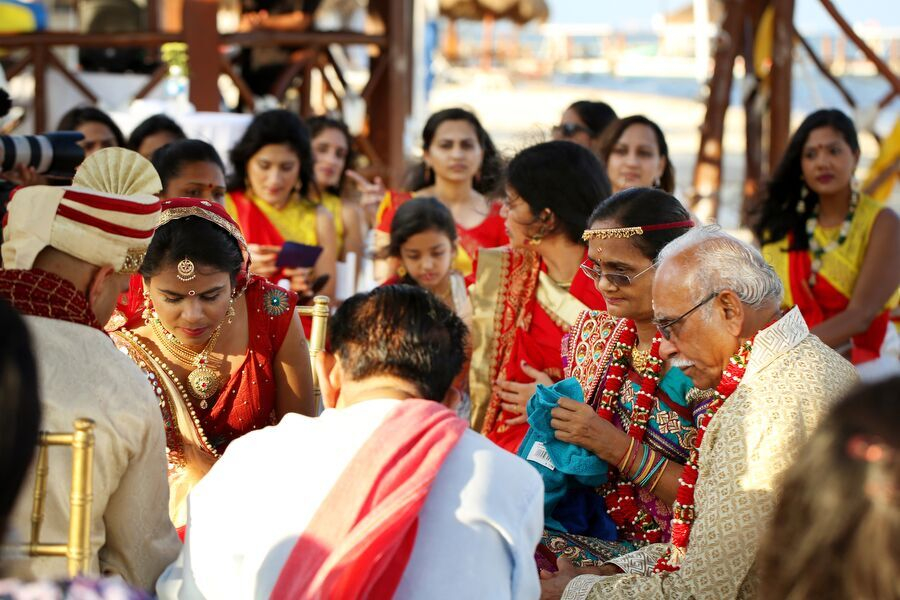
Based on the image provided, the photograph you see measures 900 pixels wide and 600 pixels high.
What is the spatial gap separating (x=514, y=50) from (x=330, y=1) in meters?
29.5

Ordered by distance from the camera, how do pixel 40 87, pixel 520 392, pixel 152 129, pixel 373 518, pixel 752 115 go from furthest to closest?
Result: pixel 752 115
pixel 40 87
pixel 152 129
pixel 520 392
pixel 373 518

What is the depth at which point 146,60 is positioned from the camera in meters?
10.0

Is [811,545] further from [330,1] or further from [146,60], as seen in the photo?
[330,1]

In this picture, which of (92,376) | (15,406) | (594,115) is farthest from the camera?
(594,115)

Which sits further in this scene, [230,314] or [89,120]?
[89,120]

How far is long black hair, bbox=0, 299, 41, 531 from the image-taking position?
5.00 feet

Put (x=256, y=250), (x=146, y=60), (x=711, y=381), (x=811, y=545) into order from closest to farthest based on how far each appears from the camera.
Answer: (x=811, y=545) → (x=711, y=381) → (x=256, y=250) → (x=146, y=60)

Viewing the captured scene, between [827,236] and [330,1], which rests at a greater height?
[330,1]

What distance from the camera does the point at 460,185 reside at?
18.6 feet

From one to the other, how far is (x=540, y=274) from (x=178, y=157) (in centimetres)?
140

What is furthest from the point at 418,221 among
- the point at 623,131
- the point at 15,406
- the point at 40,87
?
the point at 40,87

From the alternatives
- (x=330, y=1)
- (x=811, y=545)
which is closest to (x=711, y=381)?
(x=811, y=545)

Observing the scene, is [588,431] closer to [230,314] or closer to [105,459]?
[230,314]

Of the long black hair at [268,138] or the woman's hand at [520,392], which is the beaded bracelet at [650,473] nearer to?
the woman's hand at [520,392]
